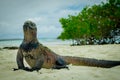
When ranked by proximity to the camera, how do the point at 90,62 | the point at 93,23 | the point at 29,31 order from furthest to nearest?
1. the point at 93,23
2. the point at 90,62
3. the point at 29,31

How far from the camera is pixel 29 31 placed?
591cm

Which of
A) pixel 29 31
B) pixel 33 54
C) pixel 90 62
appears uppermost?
pixel 29 31

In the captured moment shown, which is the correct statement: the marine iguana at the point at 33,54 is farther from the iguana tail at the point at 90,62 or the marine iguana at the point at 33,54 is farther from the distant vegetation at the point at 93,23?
the distant vegetation at the point at 93,23

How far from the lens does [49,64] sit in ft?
21.1

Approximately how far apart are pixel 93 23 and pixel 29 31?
2250cm

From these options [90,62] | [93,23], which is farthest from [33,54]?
[93,23]

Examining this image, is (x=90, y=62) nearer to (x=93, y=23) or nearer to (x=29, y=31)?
(x=29, y=31)

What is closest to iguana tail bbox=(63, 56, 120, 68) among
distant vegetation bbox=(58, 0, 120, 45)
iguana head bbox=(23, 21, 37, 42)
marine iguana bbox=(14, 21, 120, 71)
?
marine iguana bbox=(14, 21, 120, 71)

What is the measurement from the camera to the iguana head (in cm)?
585

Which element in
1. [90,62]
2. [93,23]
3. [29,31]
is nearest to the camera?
[29,31]

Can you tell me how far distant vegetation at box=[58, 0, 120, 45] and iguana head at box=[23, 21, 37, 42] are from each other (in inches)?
834

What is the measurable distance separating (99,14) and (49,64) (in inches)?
867

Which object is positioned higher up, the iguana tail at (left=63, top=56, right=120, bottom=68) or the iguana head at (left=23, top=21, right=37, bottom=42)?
the iguana head at (left=23, top=21, right=37, bottom=42)

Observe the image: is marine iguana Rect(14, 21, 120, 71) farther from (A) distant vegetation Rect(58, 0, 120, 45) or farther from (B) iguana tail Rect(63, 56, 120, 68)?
(A) distant vegetation Rect(58, 0, 120, 45)
